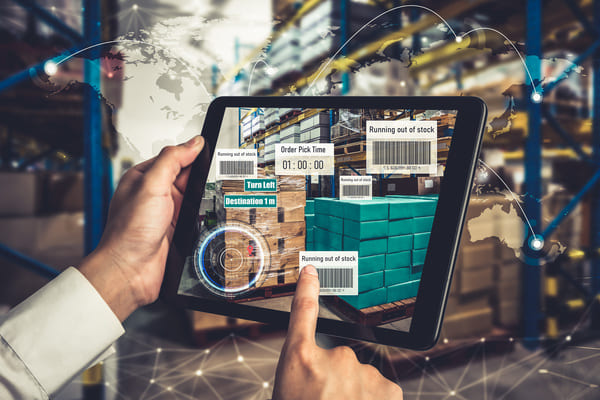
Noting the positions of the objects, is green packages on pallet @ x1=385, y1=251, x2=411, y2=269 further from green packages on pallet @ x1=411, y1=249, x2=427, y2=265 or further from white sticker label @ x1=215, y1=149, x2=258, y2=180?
white sticker label @ x1=215, y1=149, x2=258, y2=180

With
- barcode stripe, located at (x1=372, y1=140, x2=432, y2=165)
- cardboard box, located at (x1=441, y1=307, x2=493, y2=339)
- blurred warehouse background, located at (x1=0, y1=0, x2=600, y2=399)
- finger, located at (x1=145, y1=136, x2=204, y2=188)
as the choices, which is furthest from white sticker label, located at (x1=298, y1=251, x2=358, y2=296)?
cardboard box, located at (x1=441, y1=307, x2=493, y2=339)

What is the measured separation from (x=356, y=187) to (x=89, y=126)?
1.09m

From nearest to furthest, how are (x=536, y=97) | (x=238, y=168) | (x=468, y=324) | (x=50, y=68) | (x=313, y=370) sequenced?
1. (x=313, y=370)
2. (x=238, y=168)
3. (x=50, y=68)
4. (x=536, y=97)
5. (x=468, y=324)

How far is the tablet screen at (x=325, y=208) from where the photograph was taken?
0.58 meters

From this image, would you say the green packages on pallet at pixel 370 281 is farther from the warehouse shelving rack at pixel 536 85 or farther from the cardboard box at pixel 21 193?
the cardboard box at pixel 21 193

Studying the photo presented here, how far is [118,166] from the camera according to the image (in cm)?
110

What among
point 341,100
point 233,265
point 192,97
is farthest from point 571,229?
point 192,97

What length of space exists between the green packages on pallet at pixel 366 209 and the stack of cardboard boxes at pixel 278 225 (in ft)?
0.35

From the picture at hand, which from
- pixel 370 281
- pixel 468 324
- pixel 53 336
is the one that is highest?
pixel 370 281

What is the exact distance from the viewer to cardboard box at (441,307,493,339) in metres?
1.28

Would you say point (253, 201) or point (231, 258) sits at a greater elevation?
point (253, 201)

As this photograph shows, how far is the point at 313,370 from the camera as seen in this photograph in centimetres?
45

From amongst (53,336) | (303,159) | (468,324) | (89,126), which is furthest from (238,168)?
(468,324)

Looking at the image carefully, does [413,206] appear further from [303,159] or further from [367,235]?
[303,159]
